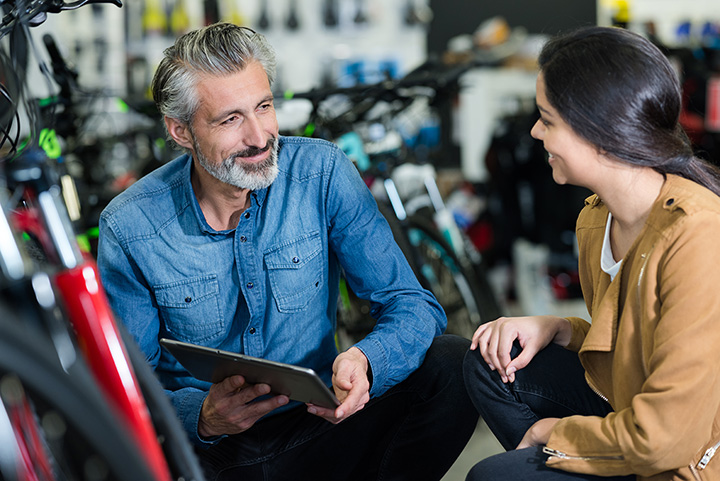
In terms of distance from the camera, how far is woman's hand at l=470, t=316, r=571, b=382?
151 cm

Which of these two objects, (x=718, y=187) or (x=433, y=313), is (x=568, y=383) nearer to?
(x=433, y=313)

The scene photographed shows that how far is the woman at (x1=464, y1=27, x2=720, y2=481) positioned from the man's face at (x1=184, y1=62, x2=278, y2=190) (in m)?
0.60

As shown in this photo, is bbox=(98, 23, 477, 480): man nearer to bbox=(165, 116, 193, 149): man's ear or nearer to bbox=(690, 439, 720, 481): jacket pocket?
bbox=(165, 116, 193, 149): man's ear

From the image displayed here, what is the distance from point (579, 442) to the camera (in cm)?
127

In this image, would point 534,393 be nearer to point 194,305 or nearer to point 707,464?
point 707,464

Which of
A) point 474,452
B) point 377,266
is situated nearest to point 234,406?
point 377,266

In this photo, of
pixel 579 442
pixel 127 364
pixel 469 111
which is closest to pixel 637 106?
pixel 579 442

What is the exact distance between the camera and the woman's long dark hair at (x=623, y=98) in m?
1.25

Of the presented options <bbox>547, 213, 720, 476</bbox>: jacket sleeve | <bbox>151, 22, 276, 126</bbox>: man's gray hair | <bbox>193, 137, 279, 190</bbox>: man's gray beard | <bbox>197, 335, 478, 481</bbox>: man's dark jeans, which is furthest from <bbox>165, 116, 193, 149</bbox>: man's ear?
<bbox>547, 213, 720, 476</bbox>: jacket sleeve

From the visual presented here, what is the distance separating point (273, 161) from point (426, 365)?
1.80 ft

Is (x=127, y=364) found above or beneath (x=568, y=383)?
above

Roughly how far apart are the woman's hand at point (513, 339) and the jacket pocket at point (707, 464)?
0.37 meters

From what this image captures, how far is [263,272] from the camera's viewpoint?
1703 millimetres

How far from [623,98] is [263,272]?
827mm
